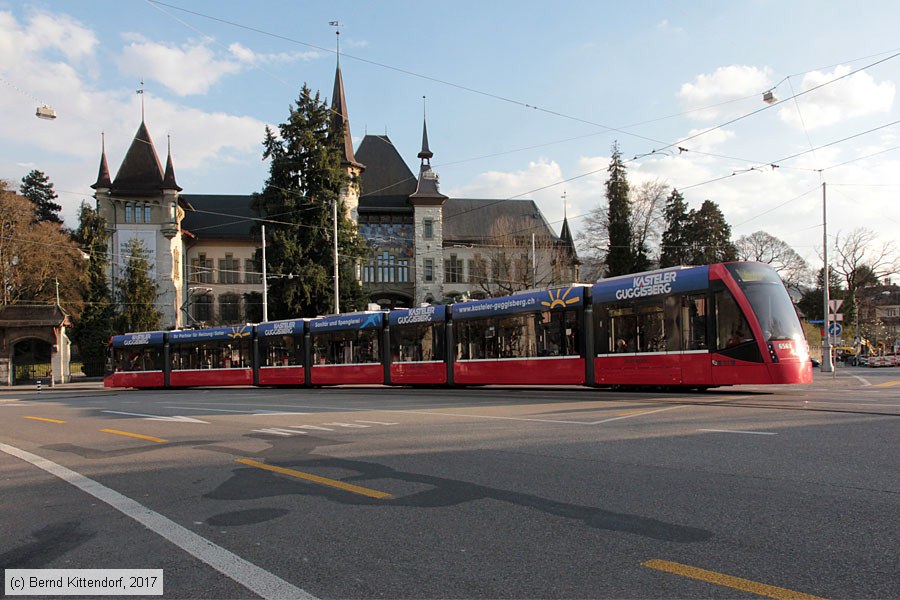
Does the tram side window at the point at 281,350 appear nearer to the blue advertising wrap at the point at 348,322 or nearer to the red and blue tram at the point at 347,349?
the red and blue tram at the point at 347,349

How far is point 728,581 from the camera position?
13.5 feet

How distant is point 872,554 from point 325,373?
85.1 feet

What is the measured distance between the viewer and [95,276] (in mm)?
60500

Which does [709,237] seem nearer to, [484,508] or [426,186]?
[426,186]

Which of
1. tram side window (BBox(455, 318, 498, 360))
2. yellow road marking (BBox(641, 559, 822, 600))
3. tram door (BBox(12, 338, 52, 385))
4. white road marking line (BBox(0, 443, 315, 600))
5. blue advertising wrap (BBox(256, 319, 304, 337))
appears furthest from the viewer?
tram door (BBox(12, 338, 52, 385))

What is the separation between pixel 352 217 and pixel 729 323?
178ft

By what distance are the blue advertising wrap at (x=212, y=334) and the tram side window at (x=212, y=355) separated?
0.64 ft

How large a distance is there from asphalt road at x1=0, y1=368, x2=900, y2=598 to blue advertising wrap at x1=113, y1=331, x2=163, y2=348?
986 inches

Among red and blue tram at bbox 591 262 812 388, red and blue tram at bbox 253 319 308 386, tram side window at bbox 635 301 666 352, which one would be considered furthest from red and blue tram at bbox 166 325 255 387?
tram side window at bbox 635 301 666 352

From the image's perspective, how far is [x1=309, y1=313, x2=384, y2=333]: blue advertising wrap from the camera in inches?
1085

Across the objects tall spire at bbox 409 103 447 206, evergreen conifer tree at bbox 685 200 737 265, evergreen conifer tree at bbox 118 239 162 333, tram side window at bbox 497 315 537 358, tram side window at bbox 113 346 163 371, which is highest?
tall spire at bbox 409 103 447 206

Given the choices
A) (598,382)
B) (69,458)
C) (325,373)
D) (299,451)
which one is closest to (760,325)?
(598,382)

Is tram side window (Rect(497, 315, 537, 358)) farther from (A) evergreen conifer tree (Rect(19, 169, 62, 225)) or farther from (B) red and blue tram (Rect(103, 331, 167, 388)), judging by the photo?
(A) evergreen conifer tree (Rect(19, 169, 62, 225))

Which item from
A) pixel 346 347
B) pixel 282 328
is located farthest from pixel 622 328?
pixel 282 328
